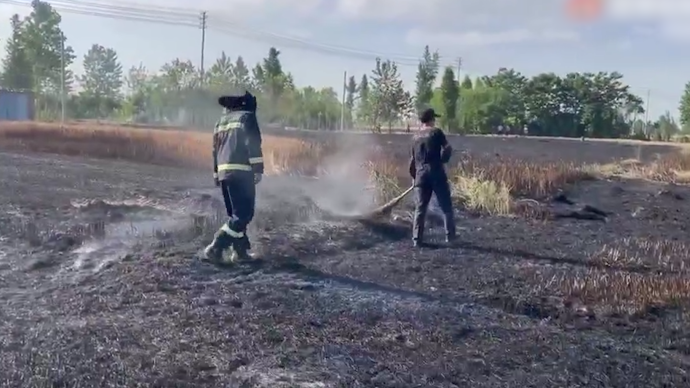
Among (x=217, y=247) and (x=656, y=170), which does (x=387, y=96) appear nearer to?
(x=656, y=170)

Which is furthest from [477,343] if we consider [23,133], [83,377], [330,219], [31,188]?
[23,133]

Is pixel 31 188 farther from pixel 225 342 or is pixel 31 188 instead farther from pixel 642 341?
pixel 642 341

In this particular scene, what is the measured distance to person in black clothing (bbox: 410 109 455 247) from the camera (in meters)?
9.24

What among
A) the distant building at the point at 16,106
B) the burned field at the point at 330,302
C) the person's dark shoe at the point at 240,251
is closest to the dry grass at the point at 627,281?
the burned field at the point at 330,302

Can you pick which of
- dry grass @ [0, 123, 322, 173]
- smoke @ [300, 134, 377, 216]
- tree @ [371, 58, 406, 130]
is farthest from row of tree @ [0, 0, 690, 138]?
smoke @ [300, 134, 377, 216]

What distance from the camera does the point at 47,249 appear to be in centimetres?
820

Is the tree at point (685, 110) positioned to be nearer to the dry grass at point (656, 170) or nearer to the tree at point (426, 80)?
the tree at point (426, 80)

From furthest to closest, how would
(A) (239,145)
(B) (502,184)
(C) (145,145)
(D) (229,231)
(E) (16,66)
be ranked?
1. (E) (16,66)
2. (C) (145,145)
3. (B) (502,184)
4. (A) (239,145)
5. (D) (229,231)

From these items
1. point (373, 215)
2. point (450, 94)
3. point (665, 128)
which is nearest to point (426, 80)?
point (450, 94)

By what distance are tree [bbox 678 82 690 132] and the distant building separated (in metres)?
44.4

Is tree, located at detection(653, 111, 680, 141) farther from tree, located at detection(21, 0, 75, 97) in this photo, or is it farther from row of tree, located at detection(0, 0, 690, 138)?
Result: tree, located at detection(21, 0, 75, 97)

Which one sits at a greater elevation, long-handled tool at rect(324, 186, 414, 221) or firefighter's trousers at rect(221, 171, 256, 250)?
firefighter's trousers at rect(221, 171, 256, 250)

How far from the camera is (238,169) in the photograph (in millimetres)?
7793

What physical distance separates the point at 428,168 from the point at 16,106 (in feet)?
149
